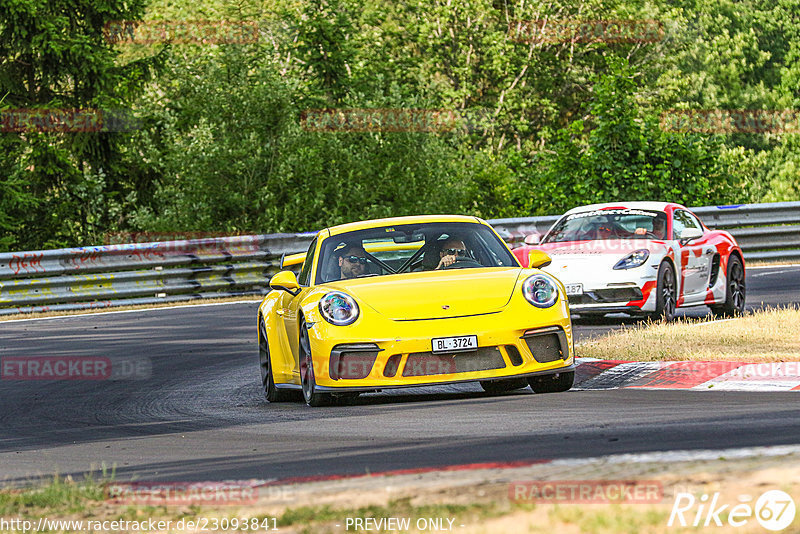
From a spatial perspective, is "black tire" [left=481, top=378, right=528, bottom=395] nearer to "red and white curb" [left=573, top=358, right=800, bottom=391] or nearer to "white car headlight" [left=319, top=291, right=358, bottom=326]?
"red and white curb" [left=573, top=358, right=800, bottom=391]

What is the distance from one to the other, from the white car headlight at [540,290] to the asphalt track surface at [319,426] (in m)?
0.66

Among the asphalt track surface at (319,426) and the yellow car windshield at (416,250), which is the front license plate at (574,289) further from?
the yellow car windshield at (416,250)

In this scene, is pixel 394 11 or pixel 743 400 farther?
pixel 394 11

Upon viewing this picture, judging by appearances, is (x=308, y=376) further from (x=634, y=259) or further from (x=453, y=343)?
(x=634, y=259)

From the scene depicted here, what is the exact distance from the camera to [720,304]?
16.0m

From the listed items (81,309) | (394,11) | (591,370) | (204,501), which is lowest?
(81,309)

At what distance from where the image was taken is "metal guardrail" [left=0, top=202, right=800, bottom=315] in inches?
819

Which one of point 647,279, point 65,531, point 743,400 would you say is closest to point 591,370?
point 743,400

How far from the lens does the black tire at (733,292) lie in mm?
16016

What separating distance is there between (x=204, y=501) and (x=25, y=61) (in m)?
27.4

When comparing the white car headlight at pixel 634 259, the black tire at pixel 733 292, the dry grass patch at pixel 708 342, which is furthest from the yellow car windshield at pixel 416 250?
the black tire at pixel 733 292

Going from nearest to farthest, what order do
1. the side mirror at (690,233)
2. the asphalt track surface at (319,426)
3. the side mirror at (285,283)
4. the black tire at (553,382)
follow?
the asphalt track surface at (319,426), the black tire at (553,382), the side mirror at (285,283), the side mirror at (690,233)

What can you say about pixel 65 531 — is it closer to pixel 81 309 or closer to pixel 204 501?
pixel 204 501

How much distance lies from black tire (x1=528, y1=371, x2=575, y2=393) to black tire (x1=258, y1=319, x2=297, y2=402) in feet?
6.66
